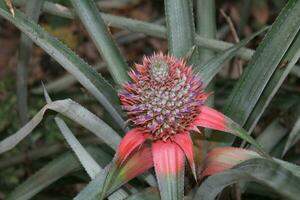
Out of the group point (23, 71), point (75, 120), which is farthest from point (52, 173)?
point (23, 71)

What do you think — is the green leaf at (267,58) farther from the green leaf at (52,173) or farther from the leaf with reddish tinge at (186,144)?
the green leaf at (52,173)

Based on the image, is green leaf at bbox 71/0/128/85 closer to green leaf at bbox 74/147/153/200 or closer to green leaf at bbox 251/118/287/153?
green leaf at bbox 74/147/153/200

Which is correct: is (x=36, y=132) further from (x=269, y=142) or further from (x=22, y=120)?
(x=269, y=142)

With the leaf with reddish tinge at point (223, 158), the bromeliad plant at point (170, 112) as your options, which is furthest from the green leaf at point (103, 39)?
the leaf with reddish tinge at point (223, 158)

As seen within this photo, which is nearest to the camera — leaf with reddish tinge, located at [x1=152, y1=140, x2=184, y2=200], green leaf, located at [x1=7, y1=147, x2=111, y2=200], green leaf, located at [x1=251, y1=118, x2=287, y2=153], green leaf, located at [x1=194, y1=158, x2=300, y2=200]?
green leaf, located at [x1=194, y1=158, x2=300, y2=200]

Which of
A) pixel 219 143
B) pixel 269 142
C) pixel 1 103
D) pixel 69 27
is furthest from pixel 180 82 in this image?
pixel 69 27

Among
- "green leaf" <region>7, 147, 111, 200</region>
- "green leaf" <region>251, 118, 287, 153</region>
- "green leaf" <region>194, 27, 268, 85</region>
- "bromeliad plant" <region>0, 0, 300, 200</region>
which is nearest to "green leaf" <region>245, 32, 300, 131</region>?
"bromeliad plant" <region>0, 0, 300, 200</region>
